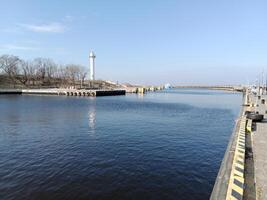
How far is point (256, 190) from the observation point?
9102mm

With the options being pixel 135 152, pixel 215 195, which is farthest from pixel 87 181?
pixel 215 195

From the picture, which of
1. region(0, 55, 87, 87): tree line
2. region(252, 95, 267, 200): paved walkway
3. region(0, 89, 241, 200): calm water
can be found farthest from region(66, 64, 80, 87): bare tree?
region(252, 95, 267, 200): paved walkway

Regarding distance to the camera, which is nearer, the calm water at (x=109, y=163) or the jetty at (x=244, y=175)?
the jetty at (x=244, y=175)

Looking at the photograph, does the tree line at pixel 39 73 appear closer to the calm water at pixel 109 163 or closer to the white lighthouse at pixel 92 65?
the white lighthouse at pixel 92 65

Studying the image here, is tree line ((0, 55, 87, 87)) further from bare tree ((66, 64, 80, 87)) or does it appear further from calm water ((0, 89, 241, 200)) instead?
calm water ((0, 89, 241, 200))

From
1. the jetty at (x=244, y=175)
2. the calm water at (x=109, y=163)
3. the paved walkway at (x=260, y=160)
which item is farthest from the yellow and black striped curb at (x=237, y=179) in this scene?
the calm water at (x=109, y=163)

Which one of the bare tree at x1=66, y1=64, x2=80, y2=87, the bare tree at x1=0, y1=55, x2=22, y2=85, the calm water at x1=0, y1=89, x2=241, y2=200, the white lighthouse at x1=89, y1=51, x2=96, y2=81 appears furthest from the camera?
the white lighthouse at x1=89, y1=51, x2=96, y2=81

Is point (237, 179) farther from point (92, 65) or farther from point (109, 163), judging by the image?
point (92, 65)

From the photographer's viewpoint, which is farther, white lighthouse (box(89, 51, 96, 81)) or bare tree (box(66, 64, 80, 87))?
white lighthouse (box(89, 51, 96, 81))

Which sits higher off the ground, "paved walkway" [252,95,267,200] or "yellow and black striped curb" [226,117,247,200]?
→ "yellow and black striped curb" [226,117,247,200]

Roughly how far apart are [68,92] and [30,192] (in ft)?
309

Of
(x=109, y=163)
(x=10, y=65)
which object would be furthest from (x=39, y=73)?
(x=109, y=163)

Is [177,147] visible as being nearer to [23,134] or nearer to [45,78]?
[23,134]

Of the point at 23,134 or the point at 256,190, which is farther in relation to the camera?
the point at 23,134
